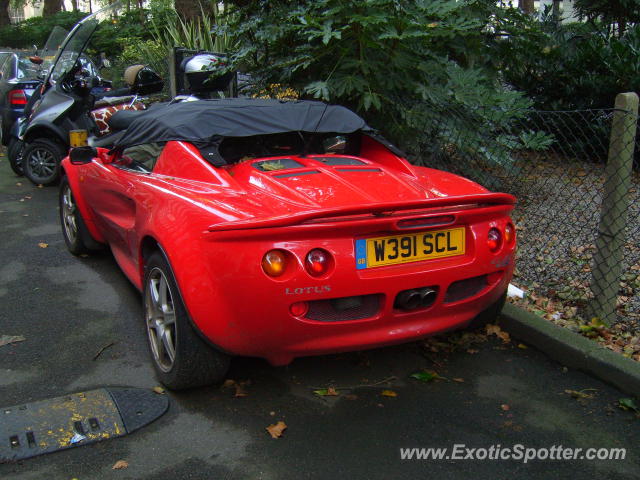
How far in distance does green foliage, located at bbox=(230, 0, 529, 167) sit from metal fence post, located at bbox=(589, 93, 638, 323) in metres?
2.11

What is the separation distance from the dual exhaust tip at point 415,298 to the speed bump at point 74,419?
1.23 m

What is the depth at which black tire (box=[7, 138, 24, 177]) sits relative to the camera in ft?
29.8

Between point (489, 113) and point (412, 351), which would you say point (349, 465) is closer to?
point (412, 351)

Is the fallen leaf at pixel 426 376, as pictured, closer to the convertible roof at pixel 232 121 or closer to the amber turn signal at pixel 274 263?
the amber turn signal at pixel 274 263

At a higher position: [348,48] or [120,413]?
[348,48]

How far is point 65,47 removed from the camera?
7984 millimetres

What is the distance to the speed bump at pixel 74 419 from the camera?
107 inches

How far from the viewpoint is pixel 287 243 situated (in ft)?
8.77

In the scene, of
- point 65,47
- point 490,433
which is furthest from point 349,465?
point 65,47

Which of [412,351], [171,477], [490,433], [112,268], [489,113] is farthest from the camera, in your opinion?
[489,113]

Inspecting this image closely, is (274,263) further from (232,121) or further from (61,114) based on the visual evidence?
(61,114)

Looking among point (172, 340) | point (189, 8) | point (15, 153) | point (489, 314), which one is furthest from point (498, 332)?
point (189, 8)

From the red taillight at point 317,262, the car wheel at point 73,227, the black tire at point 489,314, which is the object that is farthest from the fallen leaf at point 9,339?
the black tire at point 489,314

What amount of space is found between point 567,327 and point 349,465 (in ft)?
6.36
